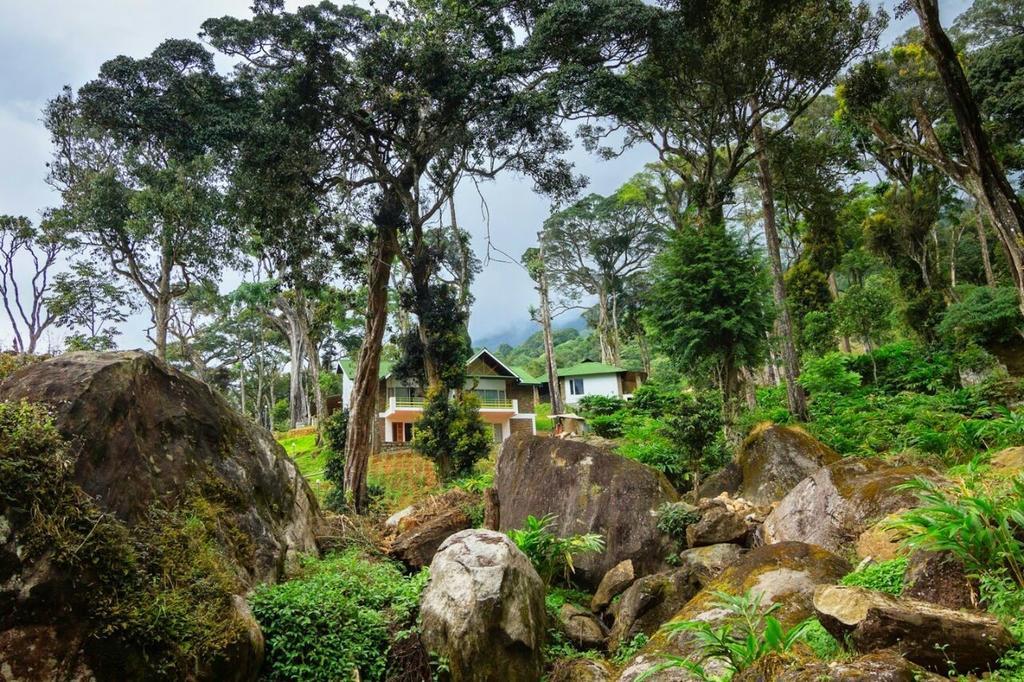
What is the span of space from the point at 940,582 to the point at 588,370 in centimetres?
3452

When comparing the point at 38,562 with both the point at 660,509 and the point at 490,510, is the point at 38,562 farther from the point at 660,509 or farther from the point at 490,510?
the point at 660,509

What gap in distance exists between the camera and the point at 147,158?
21.3 m

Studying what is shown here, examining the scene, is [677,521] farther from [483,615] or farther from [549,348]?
[549,348]

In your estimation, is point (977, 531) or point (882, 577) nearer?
point (977, 531)

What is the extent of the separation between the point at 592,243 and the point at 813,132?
16.2 m

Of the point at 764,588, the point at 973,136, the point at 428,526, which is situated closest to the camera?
the point at 764,588

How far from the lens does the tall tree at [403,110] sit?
14281mm

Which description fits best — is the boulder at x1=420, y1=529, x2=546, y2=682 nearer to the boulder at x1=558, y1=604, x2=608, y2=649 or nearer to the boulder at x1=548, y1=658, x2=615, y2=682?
the boulder at x1=548, y1=658, x2=615, y2=682

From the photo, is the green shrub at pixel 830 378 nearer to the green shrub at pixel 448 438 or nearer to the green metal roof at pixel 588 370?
the green shrub at pixel 448 438

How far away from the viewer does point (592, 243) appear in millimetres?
40750

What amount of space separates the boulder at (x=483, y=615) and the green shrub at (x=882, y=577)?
278 cm

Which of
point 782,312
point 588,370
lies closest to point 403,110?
point 782,312

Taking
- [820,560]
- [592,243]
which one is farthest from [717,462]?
[592,243]

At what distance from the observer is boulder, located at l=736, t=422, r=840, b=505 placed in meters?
8.86
